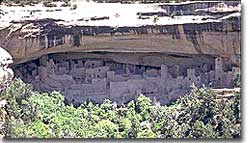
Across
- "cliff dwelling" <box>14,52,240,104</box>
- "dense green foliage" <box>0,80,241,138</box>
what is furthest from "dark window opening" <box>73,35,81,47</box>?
"dense green foliage" <box>0,80,241,138</box>

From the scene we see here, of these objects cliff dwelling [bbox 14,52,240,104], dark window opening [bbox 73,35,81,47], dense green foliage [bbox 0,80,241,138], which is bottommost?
dense green foliage [bbox 0,80,241,138]

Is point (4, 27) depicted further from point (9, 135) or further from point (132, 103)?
point (132, 103)

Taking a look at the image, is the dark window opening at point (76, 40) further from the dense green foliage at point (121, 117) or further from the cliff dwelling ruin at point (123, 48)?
the dense green foliage at point (121, 117)

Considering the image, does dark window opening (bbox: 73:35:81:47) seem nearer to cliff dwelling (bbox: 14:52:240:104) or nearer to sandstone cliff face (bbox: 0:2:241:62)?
sandstone cliff face (bbox: 0:2:241:62)

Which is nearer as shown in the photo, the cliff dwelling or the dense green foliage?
the dense green foliage

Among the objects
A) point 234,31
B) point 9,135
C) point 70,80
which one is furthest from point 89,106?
point 234,31

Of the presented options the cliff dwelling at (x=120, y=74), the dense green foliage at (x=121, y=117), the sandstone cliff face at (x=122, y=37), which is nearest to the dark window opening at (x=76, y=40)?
the sandstone cliff face at (x=122, y=37)

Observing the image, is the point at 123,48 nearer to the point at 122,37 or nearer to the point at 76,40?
the point at 122,37
